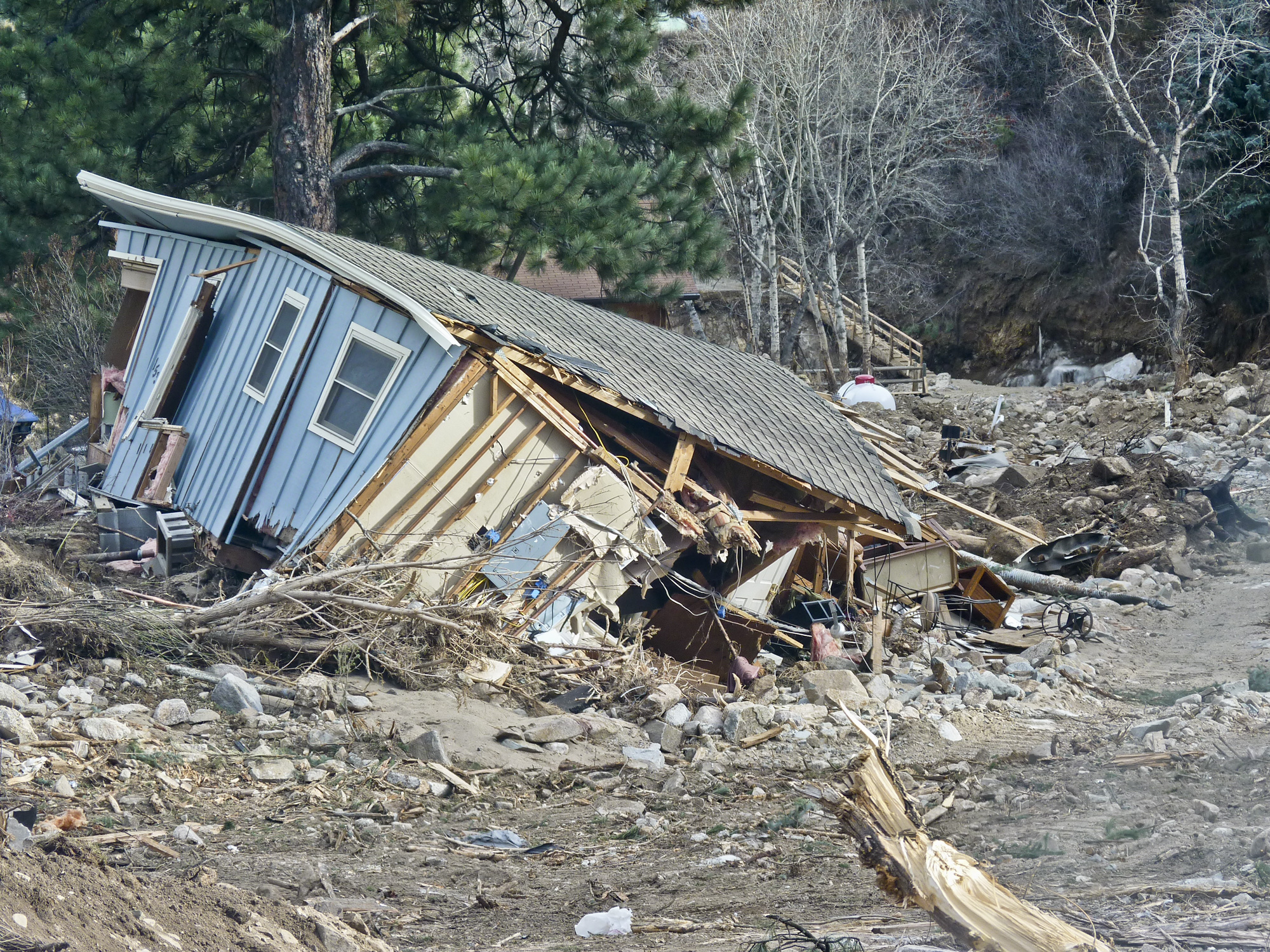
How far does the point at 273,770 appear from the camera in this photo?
6574 mm

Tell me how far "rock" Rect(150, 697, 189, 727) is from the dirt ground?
97 centimetres

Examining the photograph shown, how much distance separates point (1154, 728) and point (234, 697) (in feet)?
19.4

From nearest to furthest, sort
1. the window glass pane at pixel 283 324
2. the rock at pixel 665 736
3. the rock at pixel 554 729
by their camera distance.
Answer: the rock at pixel 554 729, the rock at pixel 665 736, the window glass pane at pixel 283 324

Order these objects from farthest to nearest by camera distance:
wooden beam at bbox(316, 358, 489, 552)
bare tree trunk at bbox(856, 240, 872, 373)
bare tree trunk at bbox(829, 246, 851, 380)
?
bare tree trunk at bbox(856, 240, 872, 373) → bare tree trunk at bbox(829, 246, 851, 380) → wooden beam at bbox(316, 358, 489, 552)

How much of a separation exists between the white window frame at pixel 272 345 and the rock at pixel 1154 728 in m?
7.58

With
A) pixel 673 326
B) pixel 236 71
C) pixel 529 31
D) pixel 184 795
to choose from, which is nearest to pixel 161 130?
pixel 236 71

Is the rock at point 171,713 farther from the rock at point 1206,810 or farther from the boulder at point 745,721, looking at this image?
the rock at point 1206,810

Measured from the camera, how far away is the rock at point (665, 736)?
25.5 feet

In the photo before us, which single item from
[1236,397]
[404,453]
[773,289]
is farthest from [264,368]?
[773,289]

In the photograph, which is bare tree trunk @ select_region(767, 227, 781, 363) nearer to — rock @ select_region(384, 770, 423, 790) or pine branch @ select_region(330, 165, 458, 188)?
pine branch @ select_region(330, 165, 458, 188)

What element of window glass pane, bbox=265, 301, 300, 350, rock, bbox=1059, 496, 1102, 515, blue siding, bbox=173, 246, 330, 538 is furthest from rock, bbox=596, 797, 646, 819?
rock, bbox=1059, 496, 1102, 515

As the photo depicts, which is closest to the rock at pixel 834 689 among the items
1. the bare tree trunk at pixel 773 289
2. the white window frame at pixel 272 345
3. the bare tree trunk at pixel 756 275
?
the white window frame at pixel 272 345

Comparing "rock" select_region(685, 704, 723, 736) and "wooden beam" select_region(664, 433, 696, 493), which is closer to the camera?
"rock" select_region(685, 704, 723, 736)

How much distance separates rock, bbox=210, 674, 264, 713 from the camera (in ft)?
24.3
